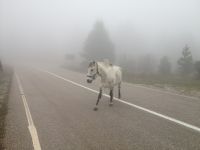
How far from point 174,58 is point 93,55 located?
62.6m

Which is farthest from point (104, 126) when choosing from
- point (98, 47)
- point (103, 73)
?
point (98, 47)

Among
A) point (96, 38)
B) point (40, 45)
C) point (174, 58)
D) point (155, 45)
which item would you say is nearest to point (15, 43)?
point (40, 45)

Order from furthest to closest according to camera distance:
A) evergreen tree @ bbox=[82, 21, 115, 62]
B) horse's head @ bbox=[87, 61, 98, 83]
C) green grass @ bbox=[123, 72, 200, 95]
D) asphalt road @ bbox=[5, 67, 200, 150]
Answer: evergreen tree @ bbox=[82, 21, 115, 62], green grass @ bbox=[123, 72, 200, 95], horse's head @ bbox=[87, 61, 98, 83], asphalt road @ bbox=[5, 67, 200, 150]

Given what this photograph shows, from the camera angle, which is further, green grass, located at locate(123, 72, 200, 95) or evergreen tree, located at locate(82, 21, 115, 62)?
evergreen tree, located at locate(82, 21, 115, 62)

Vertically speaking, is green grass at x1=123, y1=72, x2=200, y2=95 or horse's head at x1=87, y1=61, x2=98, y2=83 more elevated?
horse's head at x1=87, y1=61, x2=98, y2=83

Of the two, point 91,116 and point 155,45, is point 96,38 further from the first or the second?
point 155,45

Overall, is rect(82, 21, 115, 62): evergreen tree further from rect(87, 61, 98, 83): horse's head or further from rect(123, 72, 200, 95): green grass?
rect(87, 61, 98, 83): horse's head

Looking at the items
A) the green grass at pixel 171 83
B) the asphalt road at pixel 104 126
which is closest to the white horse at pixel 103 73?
the asphalt road at pixel 104 126

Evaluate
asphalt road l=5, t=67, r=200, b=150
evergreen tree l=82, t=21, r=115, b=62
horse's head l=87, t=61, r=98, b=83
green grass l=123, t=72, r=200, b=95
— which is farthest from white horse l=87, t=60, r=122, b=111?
evergreen tree l=82, t=21, r=115, b=62

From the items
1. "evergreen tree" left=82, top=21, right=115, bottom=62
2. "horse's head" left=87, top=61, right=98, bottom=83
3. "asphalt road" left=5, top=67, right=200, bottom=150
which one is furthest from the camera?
"evergreen tree" left=82, top=21, right=115, bottom=62

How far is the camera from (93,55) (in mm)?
50438

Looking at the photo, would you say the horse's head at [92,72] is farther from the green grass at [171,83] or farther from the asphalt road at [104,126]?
the green grass at [171,83]

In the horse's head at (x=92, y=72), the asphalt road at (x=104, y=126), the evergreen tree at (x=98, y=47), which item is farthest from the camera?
the evergreen tree at (x=98, y=47)

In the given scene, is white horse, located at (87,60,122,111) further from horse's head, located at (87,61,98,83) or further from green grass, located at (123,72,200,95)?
green grass, located at (123,72,200,95)
